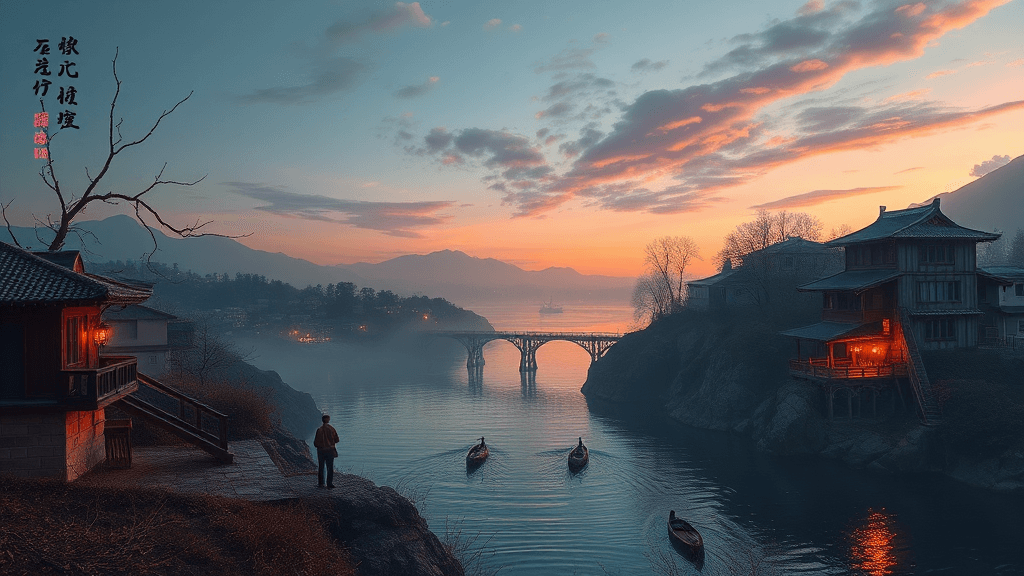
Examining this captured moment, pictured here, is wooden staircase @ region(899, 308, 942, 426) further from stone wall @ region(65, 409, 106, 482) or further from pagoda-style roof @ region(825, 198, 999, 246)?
stone wall @ region(65, 409, 106, 482)

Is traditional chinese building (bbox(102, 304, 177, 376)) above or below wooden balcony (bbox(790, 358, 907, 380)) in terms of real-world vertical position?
above

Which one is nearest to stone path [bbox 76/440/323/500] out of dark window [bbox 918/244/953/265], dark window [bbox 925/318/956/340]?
dark window [bbox 925/318/956/340]

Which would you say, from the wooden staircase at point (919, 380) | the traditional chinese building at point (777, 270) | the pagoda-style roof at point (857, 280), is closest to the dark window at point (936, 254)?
the pagoda-style roof at point (857, 280)

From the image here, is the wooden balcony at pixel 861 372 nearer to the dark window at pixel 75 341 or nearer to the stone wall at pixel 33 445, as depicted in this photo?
the dark window at pixel 75 341

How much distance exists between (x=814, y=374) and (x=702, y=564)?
86.3ft

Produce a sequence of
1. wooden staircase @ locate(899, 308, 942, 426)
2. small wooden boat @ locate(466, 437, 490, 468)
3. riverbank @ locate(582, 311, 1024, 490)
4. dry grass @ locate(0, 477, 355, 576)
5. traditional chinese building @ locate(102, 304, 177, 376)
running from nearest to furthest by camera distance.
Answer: dry grass @ locate(0, 477, 355, 576) < riverbank @ locate(582, 311, 1024, 490) < wooden staircase @ locate(899, 308, 942, 426) < traditional chinese building @ locate(102, 304, 177, 376) < small wooden boat @ locate(466, 437, 490, 468)

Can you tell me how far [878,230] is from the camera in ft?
180

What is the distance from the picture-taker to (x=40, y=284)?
734 inches

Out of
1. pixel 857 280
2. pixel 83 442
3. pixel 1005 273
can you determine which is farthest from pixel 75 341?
pixel 1005 273

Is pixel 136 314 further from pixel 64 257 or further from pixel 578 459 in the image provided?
pixel 578 459

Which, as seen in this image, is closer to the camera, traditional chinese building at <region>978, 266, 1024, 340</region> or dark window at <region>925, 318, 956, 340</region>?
dark window at <region>925, 318, 956, 340</region>

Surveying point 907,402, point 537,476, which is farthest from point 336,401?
point 907,402

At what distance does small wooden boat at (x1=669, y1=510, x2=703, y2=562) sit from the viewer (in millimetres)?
33344

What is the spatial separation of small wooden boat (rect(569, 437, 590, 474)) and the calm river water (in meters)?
0.89
